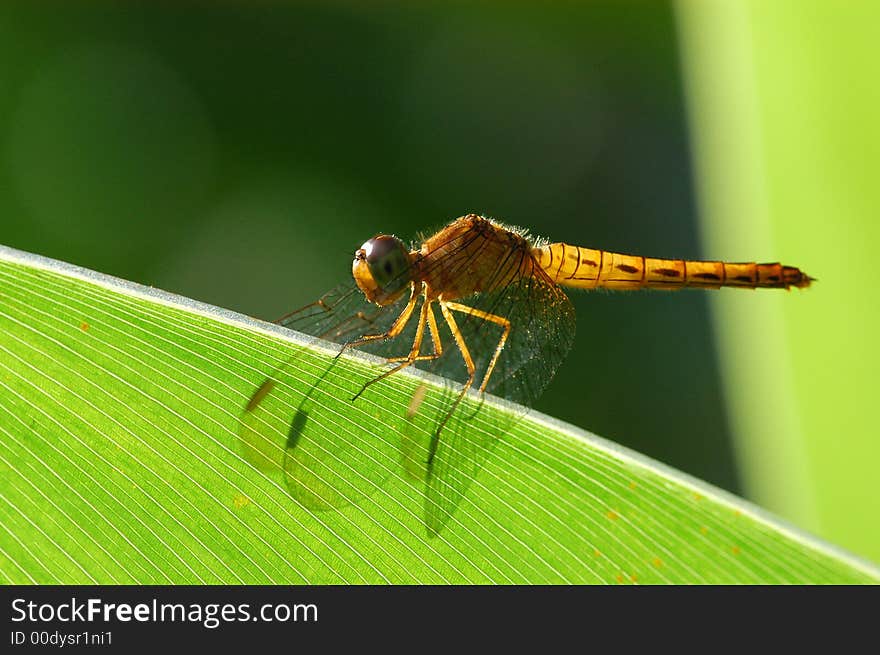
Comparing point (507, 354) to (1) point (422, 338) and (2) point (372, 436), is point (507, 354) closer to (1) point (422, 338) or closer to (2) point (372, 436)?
(1) point (422, 338)

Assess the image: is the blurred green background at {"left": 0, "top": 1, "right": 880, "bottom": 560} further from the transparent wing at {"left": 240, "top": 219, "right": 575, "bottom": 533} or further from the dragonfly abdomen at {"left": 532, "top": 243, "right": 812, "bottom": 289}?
the transparent wing at {"left": 240, "top": 219, "right": 575, "bottom": 533}

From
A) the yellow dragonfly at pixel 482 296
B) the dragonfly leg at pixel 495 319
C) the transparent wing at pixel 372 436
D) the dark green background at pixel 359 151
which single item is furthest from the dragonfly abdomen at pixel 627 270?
the dark green background at pixel 359 151

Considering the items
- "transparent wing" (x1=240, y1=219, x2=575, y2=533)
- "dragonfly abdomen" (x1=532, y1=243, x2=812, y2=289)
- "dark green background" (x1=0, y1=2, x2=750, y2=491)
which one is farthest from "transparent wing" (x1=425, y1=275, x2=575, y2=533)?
"dark green background" (x1=0, y1=2, x2=750, y2=491)

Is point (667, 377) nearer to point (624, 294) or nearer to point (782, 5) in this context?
point (624, 294)
